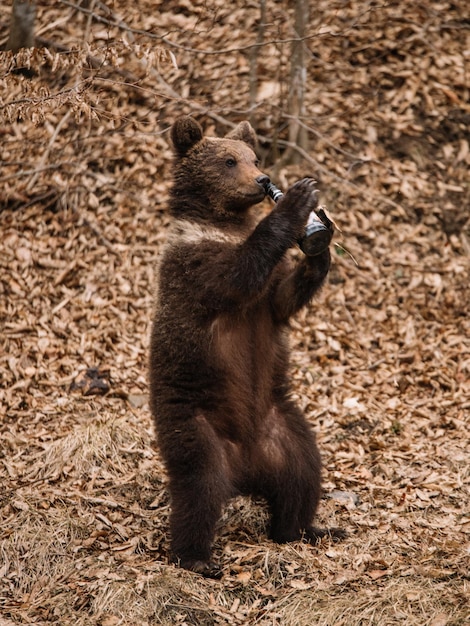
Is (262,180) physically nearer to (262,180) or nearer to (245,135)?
(262,180)

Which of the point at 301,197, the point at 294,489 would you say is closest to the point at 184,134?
the point at 301,197

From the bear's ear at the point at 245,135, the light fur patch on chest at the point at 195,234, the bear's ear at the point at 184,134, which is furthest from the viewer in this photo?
the bear's ear at the point at 245,135

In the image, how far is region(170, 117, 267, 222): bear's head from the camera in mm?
6348

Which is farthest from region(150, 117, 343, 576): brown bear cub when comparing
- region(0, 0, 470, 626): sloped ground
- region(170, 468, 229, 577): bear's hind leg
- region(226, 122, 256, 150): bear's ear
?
region(0, 0, 470, 626): sloped ground

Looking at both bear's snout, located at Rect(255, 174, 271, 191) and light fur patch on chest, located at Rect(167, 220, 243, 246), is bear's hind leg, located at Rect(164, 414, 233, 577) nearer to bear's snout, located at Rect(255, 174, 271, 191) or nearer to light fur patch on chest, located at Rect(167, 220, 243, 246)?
light fur patch on chest, located at Rect(167, 220, 243, 246)

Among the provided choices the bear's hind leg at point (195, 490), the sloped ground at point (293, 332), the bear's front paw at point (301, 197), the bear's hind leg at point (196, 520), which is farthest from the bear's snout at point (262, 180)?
the bear's hind leg at point (196, 520)

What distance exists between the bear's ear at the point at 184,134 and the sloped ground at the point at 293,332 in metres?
0.47

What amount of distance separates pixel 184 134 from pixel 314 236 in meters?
1.29

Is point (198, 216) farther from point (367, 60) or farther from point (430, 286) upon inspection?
point (367, 60)

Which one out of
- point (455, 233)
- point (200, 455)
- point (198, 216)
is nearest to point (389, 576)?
point (200, 455)

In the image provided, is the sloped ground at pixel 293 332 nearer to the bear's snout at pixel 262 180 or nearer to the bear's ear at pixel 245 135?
the bear's ear at pixel 245 135

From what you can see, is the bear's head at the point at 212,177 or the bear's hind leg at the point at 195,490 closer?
the bear's hind leg at the point at 195,490

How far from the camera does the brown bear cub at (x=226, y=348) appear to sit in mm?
5898

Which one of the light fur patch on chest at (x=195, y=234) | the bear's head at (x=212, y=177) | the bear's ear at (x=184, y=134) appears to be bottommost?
the light fur patch on chest at (x=195, y=234)
